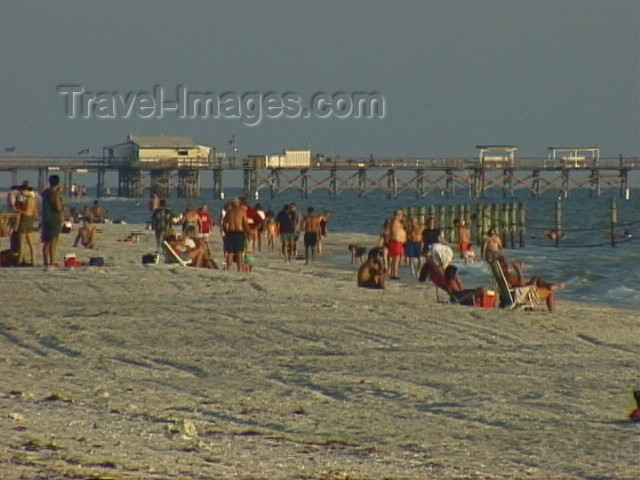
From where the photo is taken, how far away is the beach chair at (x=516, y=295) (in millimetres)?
13422

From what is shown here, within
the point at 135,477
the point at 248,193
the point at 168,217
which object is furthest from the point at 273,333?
the point at 248,193

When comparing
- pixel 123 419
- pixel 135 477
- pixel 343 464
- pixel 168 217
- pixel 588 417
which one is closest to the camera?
pixel 135 477

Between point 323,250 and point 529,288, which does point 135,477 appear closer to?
point 529,288

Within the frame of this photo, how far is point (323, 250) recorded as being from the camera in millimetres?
28438

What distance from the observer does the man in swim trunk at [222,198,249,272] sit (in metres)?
17.5

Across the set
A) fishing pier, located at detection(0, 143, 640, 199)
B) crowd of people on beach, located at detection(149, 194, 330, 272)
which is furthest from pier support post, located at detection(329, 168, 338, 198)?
crowd of people on beach, located at detection(149, 194, 330, 272)

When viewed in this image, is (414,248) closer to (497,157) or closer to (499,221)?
(499,221)

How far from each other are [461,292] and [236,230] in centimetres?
441

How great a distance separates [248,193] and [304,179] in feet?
11.9

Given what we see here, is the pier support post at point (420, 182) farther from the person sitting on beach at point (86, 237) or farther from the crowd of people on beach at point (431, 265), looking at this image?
the crowd of people on beach at point (431, 265)

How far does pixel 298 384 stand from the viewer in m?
8.84

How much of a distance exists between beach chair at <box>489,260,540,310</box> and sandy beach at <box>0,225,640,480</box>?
301mm

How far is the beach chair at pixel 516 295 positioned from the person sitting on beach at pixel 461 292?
185 mm

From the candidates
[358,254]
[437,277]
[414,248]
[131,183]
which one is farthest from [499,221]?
[131,183]
